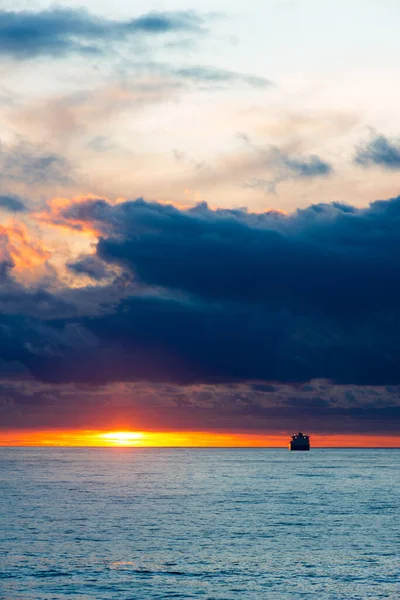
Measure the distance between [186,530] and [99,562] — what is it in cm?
2506

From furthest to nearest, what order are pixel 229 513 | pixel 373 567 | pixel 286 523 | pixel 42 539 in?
pixel 229 513 < pixel 286 523 < pixel 42 539 < pixel 373 567

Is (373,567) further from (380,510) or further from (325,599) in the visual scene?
(380,510)

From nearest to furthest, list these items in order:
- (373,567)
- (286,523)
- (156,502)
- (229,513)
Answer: (373,567) → (286,523) → (229,513) → (156,502)

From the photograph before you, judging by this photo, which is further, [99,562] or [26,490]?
[26,490]

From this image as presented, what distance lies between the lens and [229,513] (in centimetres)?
12094

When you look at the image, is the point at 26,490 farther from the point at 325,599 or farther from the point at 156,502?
the point at 325,599

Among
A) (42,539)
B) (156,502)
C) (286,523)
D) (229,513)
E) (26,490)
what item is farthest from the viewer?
(26,490)

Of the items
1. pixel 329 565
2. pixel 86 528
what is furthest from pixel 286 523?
pixel 329 565

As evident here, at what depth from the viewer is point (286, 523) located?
107 meters

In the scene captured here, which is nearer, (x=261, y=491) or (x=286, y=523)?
(x=286, y=523)

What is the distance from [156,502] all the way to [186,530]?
43.3 m

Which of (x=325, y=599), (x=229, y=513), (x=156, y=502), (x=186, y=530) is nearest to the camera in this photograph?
(x=325, y=599)

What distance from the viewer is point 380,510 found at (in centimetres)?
12788

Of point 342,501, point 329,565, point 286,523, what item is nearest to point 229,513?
point 286,523
